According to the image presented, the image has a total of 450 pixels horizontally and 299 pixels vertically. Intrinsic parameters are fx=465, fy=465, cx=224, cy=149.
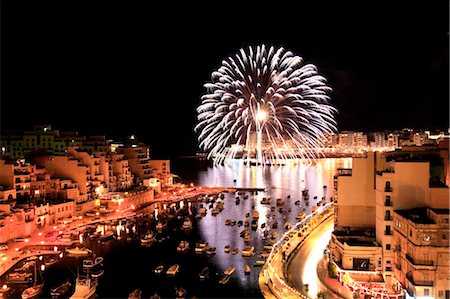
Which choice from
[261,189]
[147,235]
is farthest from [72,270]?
[261,189]

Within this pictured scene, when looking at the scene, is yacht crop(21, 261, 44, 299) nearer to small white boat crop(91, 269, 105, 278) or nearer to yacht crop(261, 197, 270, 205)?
small white boat crop(91, 269, 105, 278)

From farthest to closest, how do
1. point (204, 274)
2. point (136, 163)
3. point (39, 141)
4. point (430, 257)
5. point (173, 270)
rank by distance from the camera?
point (39, 141)
point (136, 163)
point (173, 270)
point (204, 274)
point (430, 257)

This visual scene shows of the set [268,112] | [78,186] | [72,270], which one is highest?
[268,112]

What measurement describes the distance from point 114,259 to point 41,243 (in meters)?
2.34

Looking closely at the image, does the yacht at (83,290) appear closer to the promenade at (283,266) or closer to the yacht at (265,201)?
the promenade at (283,266)

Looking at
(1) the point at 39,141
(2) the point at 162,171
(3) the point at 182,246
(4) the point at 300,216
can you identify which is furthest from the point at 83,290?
(1) the point at 39,141

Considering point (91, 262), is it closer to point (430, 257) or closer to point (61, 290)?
point (61, 290)

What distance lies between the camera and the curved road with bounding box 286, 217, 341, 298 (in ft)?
30.1

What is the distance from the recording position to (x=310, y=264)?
10.6 metres

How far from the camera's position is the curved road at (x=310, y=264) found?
9180mm

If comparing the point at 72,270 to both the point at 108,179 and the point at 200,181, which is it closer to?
the point at 108,179

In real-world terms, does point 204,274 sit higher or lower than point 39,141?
lower

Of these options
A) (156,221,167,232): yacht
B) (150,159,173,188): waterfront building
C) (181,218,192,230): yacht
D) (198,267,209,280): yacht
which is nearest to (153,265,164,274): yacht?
(198,267,209,280): yacht

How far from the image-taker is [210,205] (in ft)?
66.7
